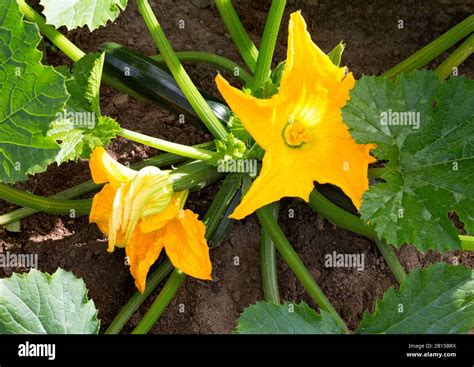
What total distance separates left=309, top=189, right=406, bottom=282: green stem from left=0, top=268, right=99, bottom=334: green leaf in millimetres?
860

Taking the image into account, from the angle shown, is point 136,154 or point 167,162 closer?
point 167,162

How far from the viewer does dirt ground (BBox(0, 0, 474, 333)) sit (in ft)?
9.27

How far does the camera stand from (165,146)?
2393mm

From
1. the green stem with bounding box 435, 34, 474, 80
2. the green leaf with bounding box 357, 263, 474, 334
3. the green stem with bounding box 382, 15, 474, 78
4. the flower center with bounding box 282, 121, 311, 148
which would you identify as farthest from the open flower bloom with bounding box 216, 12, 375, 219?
the green stem with bounding box 435, 34, 474, 80

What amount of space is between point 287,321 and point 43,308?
743 mm

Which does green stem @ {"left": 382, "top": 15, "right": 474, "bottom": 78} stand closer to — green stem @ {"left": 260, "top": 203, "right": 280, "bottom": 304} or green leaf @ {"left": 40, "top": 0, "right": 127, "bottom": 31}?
green stem @ {"left": 260, "top": 203, "right": 280, "bottom": 304}

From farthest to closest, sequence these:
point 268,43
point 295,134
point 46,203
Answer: point 46,203
point 268,43
point 295,134

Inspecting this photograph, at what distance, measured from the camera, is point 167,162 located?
2.75 meters

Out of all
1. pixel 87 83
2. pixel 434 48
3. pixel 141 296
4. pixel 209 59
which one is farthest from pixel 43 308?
pixel 434 48

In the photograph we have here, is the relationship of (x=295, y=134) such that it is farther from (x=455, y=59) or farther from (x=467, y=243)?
(x=455, y=59)
